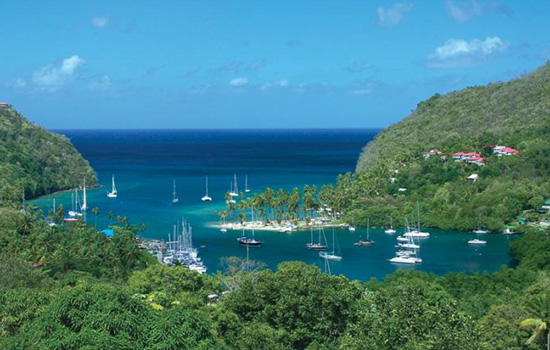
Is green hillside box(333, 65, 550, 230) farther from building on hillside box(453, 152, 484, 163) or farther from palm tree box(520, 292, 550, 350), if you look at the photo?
palm tree box(520, 292, 550, 350)

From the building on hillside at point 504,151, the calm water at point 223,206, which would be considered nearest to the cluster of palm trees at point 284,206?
the calm water at point 223,206

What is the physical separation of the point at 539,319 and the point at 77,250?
28.5 m

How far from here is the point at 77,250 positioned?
145 ft

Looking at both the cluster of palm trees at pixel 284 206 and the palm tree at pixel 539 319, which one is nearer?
the palm tree at pixel 539 319

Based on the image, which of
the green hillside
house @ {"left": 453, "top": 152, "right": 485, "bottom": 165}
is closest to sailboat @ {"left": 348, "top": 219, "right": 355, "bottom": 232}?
the green hillside

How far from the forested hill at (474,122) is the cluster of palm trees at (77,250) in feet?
171

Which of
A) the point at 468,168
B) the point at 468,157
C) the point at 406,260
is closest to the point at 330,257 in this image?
the point at 406,260

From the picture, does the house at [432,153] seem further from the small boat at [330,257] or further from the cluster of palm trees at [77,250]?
the cluster of palm trees at [77,250]

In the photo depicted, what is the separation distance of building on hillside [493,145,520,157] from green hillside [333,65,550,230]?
0.75m

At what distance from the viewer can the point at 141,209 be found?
80125mm

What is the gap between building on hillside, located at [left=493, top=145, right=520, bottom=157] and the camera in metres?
82.8

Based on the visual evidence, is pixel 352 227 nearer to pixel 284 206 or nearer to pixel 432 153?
pixel 284 206

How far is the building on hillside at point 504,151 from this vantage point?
82.8 meters

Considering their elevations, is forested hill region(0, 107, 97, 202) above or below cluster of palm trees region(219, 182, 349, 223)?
above
